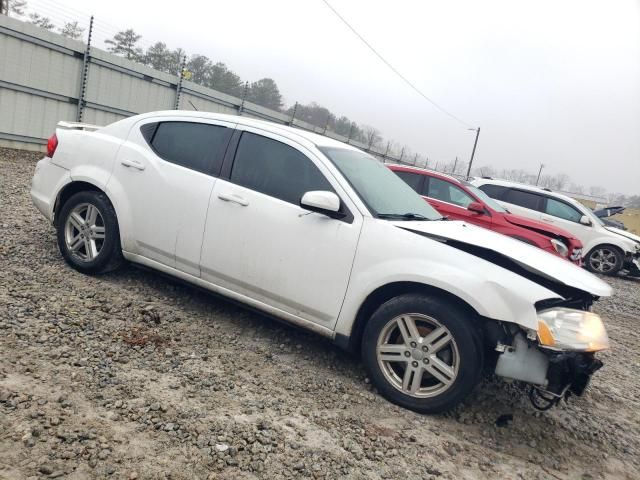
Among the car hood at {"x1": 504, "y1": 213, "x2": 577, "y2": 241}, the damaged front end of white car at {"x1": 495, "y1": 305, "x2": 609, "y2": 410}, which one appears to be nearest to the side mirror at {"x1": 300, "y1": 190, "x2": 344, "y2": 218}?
the damaged front end of white car at {"x1": 495, "y1": 305, "x2": 609, "y2": 410}

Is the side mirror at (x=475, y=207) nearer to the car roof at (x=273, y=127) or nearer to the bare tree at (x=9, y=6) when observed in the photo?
the car roof at (x=273, y=127)

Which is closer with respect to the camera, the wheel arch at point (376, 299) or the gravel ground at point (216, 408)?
the gravel ground at point (216, 408)

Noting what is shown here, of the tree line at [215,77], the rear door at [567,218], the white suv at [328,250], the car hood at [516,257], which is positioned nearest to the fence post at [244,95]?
the tree line at [215,77]

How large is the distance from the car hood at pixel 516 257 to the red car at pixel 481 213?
4635mm

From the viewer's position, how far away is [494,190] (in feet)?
36.7

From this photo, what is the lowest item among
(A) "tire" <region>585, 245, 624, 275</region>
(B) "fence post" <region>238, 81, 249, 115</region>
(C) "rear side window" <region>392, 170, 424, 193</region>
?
(A) "tire" <region>585, 245, 624, 275</region>

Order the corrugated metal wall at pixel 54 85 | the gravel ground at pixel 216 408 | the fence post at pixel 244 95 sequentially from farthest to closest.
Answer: the fence post at pixel 244 95 → the corrugated metal wall at pixel 54 85 → the gravel ground at pixel 216 408

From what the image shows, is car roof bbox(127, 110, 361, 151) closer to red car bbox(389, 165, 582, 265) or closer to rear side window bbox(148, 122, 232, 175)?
rear side window bbox(148, 122, 232, 175)

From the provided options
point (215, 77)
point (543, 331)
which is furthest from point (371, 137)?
A: point (543, 331)

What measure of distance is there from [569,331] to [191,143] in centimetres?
316

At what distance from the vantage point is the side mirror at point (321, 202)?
129 inches

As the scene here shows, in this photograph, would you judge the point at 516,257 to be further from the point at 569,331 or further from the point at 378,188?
the point at 378,188

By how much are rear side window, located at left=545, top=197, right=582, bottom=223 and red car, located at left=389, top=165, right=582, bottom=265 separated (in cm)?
264

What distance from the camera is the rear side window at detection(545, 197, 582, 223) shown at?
1112 cm
